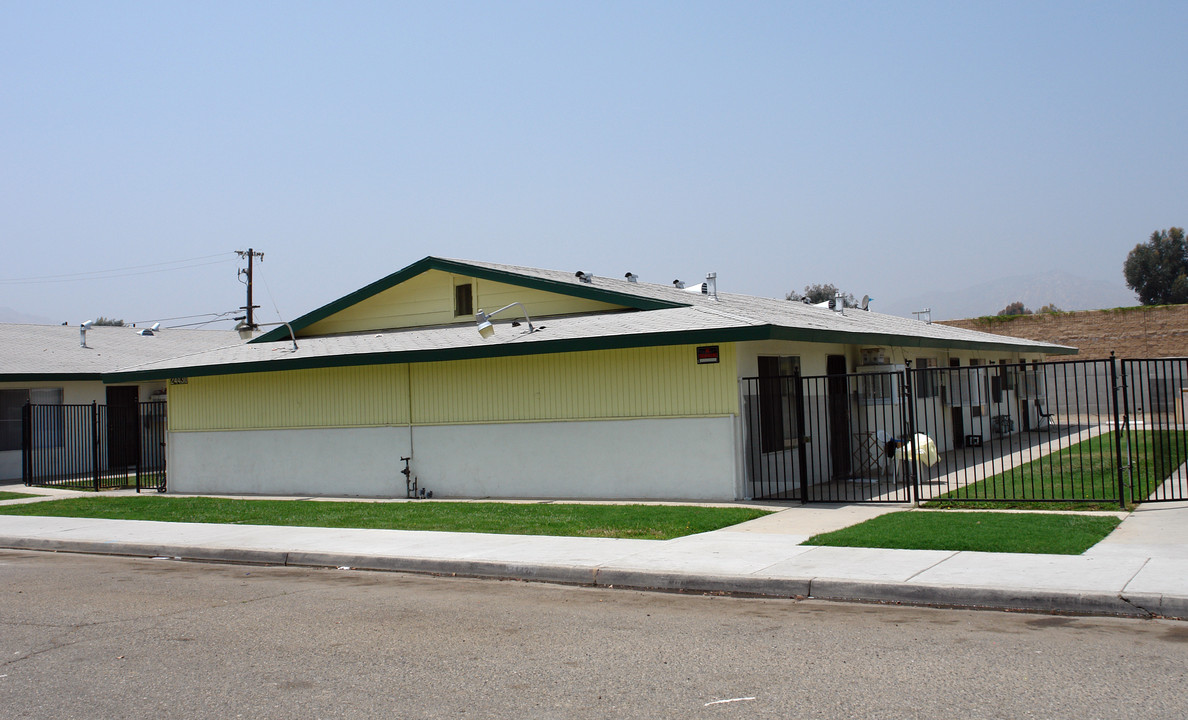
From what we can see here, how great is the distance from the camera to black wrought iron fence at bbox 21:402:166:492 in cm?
2423

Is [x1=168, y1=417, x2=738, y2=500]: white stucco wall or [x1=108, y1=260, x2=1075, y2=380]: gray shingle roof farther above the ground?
[x1=108, y1=260, x2=1075, y2=380]: gray shingle roof

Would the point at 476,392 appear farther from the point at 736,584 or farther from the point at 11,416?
the point at 11,416

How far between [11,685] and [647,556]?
6.12m

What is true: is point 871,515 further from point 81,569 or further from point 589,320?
point 81,569

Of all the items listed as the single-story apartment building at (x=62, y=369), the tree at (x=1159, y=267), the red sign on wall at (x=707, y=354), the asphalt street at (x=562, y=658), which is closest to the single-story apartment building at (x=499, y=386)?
the red sign on wall at (x=707, y=354)

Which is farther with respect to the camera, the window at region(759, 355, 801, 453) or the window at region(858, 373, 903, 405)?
the window at region(858, 373, 903, 405)

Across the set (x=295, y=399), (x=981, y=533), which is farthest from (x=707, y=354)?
(x=295, y=399)

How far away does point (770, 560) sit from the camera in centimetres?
1012

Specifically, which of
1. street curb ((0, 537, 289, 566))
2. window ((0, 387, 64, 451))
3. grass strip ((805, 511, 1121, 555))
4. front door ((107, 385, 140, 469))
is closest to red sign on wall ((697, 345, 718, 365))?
grass strip ((805, 511, 1121, 555))

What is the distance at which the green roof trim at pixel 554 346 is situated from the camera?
575 inches

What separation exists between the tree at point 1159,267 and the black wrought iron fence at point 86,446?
72.4 metres

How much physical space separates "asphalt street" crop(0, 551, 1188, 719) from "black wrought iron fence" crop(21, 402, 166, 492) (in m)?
15.6

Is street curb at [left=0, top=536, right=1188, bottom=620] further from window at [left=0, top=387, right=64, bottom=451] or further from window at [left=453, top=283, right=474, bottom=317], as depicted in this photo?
window at [left=0, top=387, right=64, bottom=451]

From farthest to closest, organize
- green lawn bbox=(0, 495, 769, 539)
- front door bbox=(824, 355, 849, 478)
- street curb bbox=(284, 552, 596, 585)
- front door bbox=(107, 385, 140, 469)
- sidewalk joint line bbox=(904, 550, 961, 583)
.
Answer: front door bbox=(107, 385, 140, 469), front door bbox=(824, 355, 849, 478), green lawn bbox=(0, 495, 769, 539), street curb bbox=(284, 552, 596, 585), sidewalk joint line bbox=(904, 550, 961, 583)
